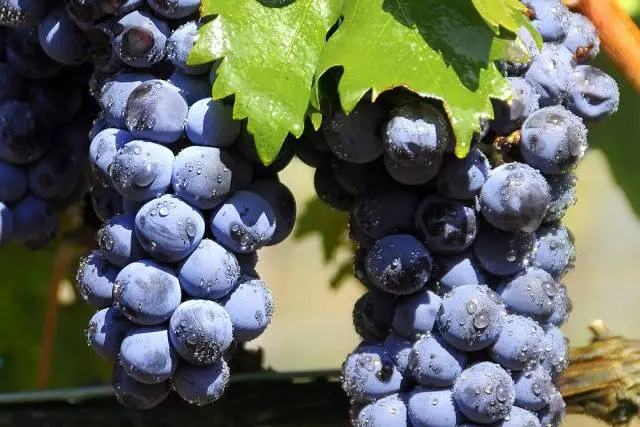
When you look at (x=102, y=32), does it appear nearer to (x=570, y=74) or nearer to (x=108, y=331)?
(x=108, y=331)

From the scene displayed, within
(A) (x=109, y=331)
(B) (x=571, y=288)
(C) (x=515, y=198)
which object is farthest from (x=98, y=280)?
(B) (x=571, y=288)

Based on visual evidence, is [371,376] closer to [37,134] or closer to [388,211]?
[388,211]

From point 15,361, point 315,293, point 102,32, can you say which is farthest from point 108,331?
point 315,293

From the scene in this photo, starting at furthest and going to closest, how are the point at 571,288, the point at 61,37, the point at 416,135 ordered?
the point at 571,288, the point at 61,37, the point at 416,135

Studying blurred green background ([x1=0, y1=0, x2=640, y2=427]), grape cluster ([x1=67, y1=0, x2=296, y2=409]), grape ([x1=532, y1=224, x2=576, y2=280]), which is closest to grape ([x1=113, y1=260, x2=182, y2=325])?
grape cluster ([x1=67, y1=0, x2=296, y2=409])

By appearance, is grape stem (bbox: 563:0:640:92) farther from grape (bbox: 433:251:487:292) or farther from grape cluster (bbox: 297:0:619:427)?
grape (bbox: 433:251:487:292)

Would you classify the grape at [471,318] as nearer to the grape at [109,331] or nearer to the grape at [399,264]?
the grape at [399,264]
